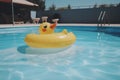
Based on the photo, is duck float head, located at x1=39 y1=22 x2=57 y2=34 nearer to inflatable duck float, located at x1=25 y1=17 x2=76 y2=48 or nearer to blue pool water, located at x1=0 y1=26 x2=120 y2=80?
inflatable duck float, located at x1=25 y1=17 x2=76 y2=48

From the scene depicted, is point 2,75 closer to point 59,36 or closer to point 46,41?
point 46,41

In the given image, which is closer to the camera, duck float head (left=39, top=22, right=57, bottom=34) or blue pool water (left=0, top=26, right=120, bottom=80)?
blue pool water (left=0, top=26, right=120, bottom=80)

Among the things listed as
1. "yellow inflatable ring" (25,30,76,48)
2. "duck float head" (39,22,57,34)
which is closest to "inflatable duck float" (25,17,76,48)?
"yellow inflatable ring" (25,30,76,48)

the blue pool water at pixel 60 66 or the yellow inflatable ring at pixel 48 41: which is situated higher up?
the yellow inflatable ring at pixel 48 41

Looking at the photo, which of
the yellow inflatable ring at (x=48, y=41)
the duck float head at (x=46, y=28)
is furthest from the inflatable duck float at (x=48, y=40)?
the duck float head at (x=46, y=28)

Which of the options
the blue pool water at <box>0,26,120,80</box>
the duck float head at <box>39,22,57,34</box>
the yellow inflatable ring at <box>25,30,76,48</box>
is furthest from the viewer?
the duck float head at <box>39,22,57,34</box>

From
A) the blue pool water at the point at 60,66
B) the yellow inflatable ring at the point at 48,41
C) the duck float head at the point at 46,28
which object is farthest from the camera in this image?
the duck float head at the point at 46,28

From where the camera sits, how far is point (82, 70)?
4.07 meters

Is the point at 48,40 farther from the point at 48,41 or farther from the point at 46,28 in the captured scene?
the point at 46,28

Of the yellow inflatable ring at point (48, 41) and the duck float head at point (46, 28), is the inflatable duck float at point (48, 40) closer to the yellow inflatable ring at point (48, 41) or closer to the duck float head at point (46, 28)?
the yellow inflatable ring at point (48, 41)

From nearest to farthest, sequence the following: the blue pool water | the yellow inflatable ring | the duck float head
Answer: the blue pool water → the yellow inflatable ring → the duck float head

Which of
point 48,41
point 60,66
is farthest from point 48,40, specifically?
point 60,66

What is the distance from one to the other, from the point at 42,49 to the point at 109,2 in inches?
613

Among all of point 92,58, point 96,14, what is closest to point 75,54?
point 92,58
